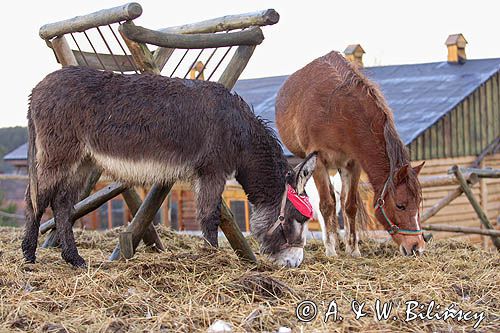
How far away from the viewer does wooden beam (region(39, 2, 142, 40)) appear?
5031mm

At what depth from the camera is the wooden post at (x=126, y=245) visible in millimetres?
5562

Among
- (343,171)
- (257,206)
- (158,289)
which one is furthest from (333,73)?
(158,289)

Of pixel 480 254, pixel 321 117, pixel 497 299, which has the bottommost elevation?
pixel 480 254

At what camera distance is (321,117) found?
6.49 m

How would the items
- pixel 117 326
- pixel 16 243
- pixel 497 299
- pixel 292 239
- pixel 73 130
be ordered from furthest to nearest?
pixel 16 243, pixel 292 239, pixel 73 130, pixel 497 299, pixel 117 326

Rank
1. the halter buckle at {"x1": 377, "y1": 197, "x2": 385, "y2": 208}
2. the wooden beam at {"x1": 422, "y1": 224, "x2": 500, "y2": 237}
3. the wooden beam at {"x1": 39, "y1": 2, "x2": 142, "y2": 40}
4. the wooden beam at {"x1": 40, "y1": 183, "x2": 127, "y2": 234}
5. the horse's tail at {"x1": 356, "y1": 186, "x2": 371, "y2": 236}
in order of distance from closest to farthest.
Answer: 1. the wooden beam at {"x1": 39, "y1": 2, "x2": 142, "y2": 40}
2. the halter buckle at {"x1": 377, "y1": 197, "x2": 385, "y2": 208}
3. the wooden beam at {"x1": 40, "y1": 183, "x2": 127, "y2": 234}
4. the horse's tail at {"x1": 356, "y1": 186, "x2": 371, "y2": 236}
5. the wooden beam at {"x1": 422, "y1": 224, "x2": 500, "y2": 237}

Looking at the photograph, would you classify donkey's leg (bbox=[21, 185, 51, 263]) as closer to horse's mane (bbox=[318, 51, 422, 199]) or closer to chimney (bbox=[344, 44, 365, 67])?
horse's mane (bbox=[318, 51, 422, 199])

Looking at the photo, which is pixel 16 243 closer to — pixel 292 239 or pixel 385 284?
pixel 292 239

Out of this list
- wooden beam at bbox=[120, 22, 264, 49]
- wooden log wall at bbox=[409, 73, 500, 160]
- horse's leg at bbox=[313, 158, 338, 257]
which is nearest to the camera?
wooden beam at bbox=[120, 22, 264, 49]

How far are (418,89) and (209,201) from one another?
638 inches

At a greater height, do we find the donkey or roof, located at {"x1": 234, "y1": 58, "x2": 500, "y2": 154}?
the donkey

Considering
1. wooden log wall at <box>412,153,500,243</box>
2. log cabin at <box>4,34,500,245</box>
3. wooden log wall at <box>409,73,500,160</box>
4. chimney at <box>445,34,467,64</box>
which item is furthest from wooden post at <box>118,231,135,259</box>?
chimney at <box>445,34,467,64</box>

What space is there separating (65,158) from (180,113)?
2.92 ft

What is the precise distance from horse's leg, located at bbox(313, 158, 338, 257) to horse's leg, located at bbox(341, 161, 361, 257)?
0.47 ft
